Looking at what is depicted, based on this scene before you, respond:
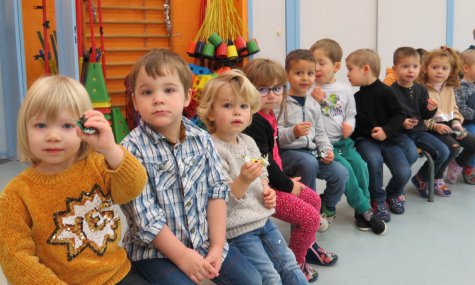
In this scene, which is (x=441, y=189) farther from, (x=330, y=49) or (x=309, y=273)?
(x=309, y=273)

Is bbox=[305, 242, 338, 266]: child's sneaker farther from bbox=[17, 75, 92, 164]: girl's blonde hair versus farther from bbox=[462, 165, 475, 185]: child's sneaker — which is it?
bbox=[462, 165, 475, 185]: child's sneaker

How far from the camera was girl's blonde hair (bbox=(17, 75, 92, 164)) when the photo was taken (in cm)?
123

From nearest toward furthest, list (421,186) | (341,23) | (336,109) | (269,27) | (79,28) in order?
(336,109), (421,186), (79,28), (269,27), (341,23)

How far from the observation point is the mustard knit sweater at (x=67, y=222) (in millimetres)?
1174

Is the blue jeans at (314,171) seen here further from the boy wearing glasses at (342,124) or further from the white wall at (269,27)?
the white wall at (269,27)

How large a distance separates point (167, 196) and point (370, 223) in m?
1.58

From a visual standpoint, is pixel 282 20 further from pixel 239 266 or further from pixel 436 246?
pixel 239 266

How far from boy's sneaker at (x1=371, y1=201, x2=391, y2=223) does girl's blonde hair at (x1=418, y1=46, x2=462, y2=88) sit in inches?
44.3

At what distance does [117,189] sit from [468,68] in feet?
11.0

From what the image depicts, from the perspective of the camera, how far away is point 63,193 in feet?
4.03

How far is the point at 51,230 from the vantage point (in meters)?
1.20

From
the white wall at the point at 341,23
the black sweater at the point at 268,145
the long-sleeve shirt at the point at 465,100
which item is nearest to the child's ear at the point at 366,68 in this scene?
the black sweater at the point at 268,145

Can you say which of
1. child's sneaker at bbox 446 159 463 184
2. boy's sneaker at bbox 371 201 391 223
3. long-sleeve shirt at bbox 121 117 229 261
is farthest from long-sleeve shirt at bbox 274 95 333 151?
child's sneaker at bbox 446 159 463 184

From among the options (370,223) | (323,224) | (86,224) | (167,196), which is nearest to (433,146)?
(370,223)
